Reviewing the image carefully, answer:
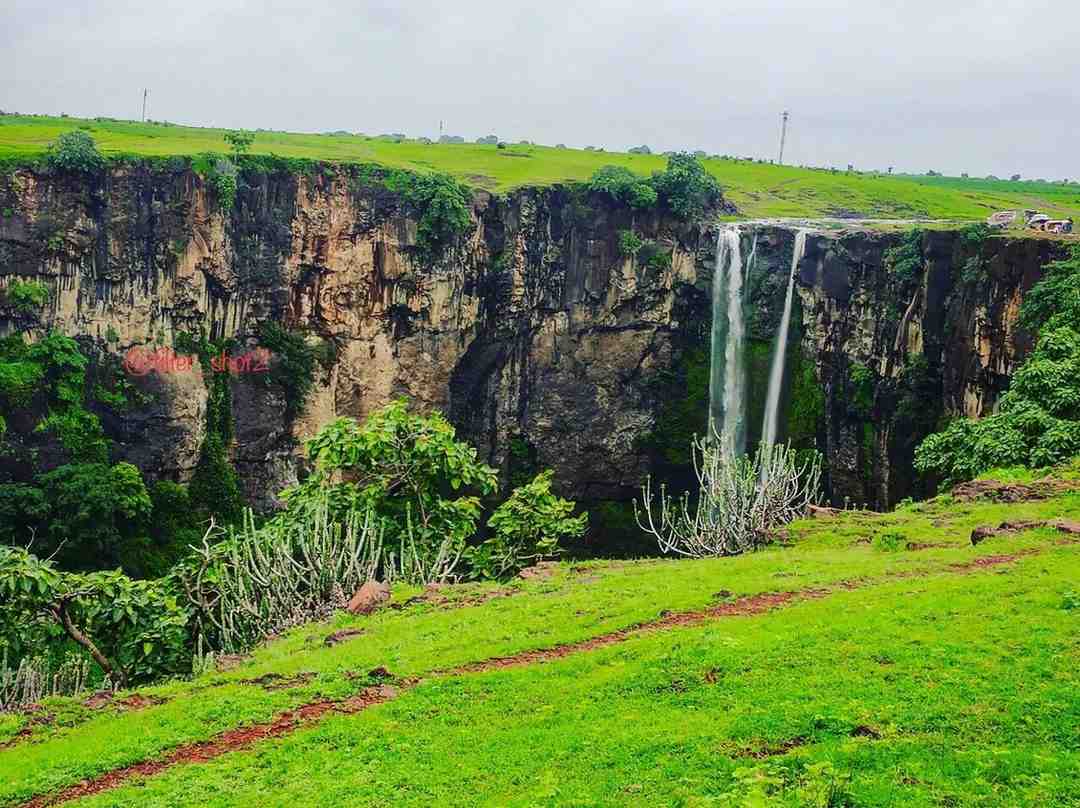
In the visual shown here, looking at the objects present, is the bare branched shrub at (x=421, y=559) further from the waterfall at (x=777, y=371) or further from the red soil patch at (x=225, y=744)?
the waterfall at (x=777, y=371)

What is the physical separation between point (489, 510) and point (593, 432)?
5279 millimetres

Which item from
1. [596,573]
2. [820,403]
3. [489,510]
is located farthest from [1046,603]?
[489,510]

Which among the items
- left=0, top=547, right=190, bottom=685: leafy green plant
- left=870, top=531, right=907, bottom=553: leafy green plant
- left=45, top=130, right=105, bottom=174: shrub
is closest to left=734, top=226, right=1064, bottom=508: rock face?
left=870, top=531, right=907, bottom=553: leafy green plant

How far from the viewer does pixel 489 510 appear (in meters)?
40.6

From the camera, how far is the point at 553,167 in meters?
45.6

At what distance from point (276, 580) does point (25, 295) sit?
22652mm

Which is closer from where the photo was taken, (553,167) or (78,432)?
(78,432)

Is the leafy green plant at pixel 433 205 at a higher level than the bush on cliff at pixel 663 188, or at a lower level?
lower

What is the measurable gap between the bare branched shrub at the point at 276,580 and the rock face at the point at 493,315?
19152 millimetres

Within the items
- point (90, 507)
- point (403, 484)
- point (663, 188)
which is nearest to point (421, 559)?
point (403, 484)

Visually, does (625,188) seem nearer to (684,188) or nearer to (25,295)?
(684,188)

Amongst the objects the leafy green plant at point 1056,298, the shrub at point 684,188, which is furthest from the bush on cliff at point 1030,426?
the shrub at point 684,188

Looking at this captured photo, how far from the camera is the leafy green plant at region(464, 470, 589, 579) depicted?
787 inches

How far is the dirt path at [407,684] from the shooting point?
408 inches
